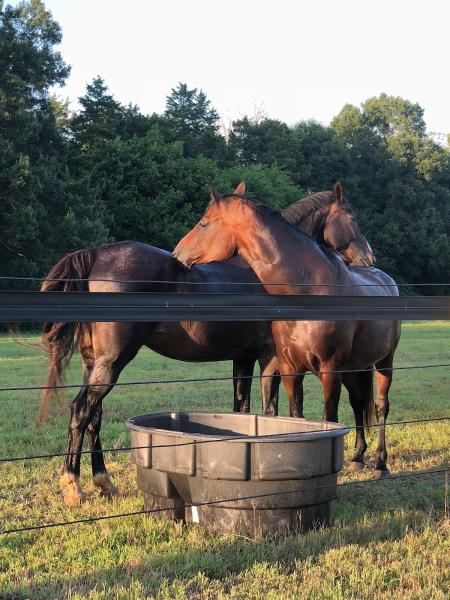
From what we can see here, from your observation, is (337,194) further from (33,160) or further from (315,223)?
(33,160)

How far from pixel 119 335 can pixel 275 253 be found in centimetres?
129

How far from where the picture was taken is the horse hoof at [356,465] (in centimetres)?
576

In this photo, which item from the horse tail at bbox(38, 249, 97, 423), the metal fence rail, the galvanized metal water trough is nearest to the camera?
the metal fence rail

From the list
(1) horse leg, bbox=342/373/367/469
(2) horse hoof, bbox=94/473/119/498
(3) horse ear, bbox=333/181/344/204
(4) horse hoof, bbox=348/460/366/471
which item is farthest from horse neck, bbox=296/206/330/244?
(2) horse hoof, bbox=94/473/119/498

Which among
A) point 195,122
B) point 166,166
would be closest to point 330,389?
point 166,166

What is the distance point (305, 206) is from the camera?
635 centimetres

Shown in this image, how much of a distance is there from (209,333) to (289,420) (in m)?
1.28

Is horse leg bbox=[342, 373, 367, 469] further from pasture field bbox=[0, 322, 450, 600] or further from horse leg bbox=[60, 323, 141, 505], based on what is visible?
horse leg bbox=[60, 323, 141, 505]

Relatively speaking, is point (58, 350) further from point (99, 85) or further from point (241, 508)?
point (99, 85)

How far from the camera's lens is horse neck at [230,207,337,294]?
15.5ft

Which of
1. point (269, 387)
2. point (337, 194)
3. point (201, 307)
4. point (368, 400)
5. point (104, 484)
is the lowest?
point (104, 484)

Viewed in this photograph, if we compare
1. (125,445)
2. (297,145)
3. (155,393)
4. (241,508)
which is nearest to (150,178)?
(297,145)

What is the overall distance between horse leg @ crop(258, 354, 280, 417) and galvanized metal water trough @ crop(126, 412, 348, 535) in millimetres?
1765

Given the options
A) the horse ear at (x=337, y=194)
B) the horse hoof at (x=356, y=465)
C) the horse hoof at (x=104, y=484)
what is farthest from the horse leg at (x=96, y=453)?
the horse ear at (x=337, y=194)
